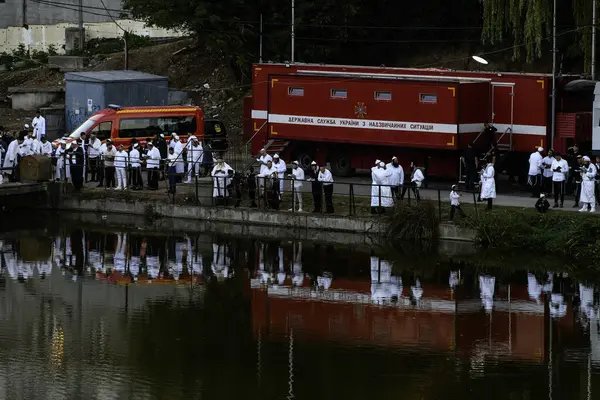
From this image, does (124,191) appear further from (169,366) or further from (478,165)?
(169,366)

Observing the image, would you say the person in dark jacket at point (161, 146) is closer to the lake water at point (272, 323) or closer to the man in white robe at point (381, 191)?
the lake water at point (272, 323)

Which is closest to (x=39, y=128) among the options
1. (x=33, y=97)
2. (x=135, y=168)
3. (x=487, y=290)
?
(x=135, y=168)

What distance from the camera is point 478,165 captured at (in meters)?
41.1

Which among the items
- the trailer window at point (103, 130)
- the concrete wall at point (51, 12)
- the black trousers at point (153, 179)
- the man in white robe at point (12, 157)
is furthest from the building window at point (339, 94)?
the concrete wall at point (51, 12)

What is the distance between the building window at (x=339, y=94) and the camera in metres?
42.9

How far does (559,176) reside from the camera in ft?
122

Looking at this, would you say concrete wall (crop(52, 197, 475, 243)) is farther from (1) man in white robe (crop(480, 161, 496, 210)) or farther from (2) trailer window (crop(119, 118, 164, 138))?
(2) trailer window (crop(119, 118, 164, 138))

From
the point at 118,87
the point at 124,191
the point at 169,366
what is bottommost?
the point at 169,366

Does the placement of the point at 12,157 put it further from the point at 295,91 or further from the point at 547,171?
the point at 547,171

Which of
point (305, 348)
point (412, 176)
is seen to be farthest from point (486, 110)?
point (305, 348)

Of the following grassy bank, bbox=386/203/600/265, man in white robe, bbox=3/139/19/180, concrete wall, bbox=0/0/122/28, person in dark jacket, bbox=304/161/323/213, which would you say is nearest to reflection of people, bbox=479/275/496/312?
grassy bank, bbox=386/203/600/265

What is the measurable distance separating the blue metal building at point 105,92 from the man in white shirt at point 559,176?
18.3m

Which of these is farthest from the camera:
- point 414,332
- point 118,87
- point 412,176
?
point 118,87

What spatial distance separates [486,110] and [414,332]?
46.7 feet
